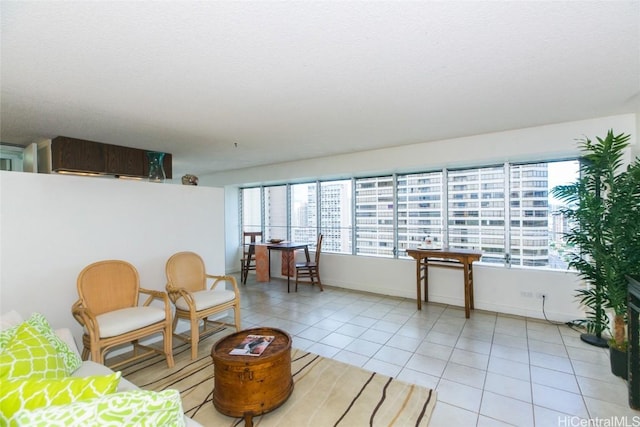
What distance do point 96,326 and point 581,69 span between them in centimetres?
411

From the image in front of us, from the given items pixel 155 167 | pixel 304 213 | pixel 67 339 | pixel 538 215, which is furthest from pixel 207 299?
pixel 538 215

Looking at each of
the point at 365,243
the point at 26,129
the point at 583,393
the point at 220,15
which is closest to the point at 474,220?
the point at 365,243

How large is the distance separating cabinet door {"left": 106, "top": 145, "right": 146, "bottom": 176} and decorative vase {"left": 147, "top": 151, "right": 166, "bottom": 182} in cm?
16

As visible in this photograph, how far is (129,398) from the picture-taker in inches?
38.8

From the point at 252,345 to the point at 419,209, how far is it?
3.67 m

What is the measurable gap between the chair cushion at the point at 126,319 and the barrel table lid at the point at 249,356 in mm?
757

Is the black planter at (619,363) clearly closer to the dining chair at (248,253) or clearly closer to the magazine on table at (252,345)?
the magazine on table at (252,345)

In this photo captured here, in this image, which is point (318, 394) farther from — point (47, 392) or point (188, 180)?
point (188, 180)

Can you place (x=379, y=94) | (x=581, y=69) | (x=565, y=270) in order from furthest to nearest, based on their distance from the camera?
(x=565, y=270), (x=379, y=94), (x=581, y=69)

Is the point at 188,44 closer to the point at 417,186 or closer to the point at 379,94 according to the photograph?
the point at 379,94

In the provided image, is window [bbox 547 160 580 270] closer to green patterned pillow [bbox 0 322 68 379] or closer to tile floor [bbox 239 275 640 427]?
tile floor [bbox 239 275 640 427]

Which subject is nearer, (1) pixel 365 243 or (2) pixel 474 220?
(2) pixel 474 220

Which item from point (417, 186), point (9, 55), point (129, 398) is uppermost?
point (9, 55)

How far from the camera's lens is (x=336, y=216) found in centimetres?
590
